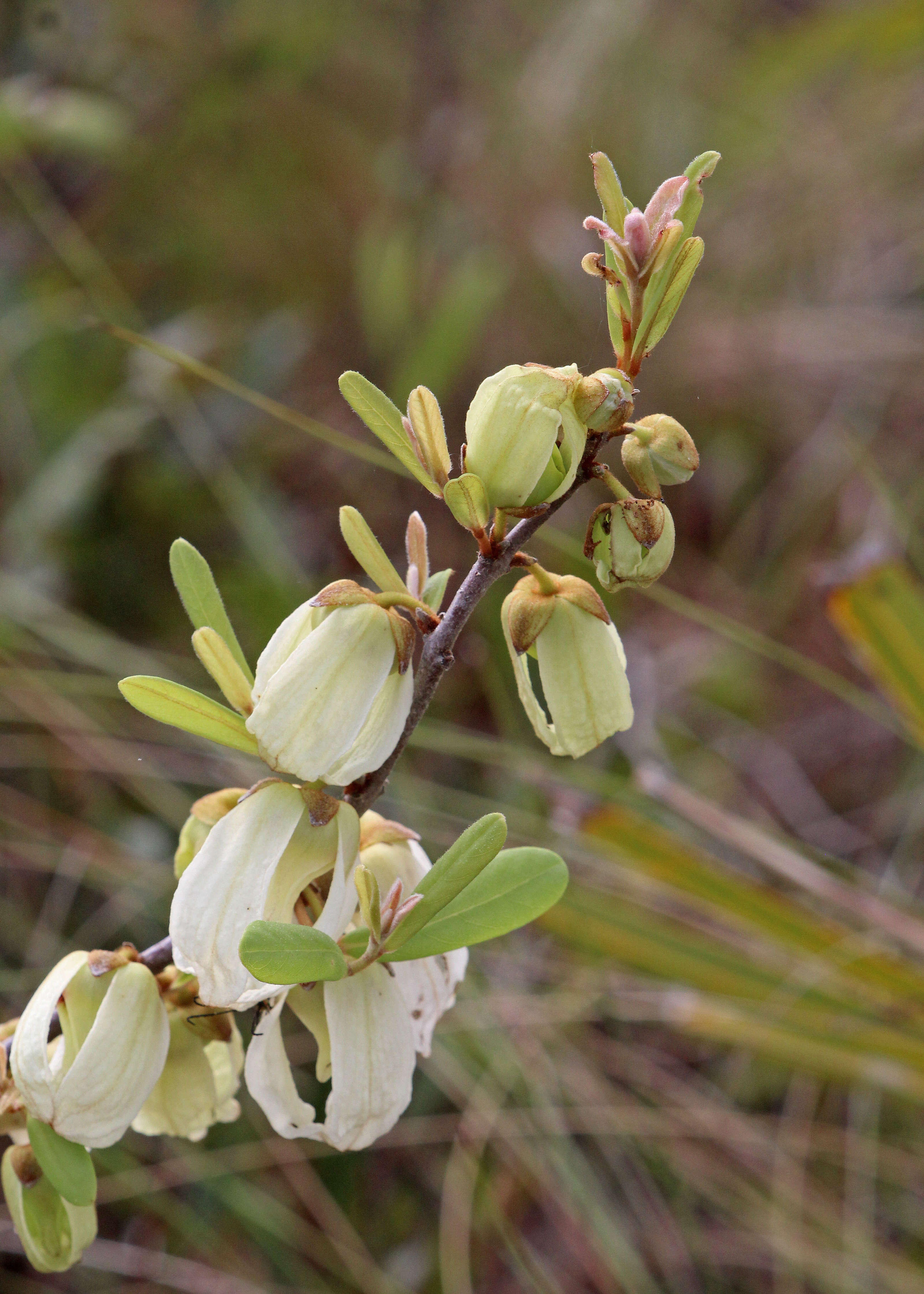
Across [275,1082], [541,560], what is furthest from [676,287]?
[541,560]

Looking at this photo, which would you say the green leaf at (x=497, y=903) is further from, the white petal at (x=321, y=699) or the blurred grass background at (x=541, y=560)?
the blurred grass background at (x=541, y=560)

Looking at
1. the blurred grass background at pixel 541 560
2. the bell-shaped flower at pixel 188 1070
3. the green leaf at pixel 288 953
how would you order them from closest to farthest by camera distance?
the green leaf at pixel 288 953 → the bell-shaped flower at pixel 188 1070 → the blurred grass background at pixel 541 560

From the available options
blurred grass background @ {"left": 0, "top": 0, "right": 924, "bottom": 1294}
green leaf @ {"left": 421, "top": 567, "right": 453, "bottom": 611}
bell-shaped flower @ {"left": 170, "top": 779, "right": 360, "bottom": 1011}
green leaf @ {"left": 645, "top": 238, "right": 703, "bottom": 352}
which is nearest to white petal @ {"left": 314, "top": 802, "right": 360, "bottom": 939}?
bell-shaped flower @ {"left": 170, "top": 779, "right": 360, "bottom": 1011}

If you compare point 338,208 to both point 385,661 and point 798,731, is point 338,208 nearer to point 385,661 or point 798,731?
point 798,731

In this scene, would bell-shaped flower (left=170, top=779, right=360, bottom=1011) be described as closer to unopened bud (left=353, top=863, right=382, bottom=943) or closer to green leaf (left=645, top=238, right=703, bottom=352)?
unopened bud (left=353, top=863, right=382, bottom=943)

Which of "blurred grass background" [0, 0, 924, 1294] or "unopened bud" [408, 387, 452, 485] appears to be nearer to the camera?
"unopened bud" [408, 387, 452, 485]

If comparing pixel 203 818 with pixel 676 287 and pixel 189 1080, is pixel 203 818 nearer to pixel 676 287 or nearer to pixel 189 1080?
pixel 189 1080

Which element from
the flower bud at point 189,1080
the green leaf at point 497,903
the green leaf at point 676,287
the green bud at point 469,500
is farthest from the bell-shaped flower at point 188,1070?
the green leaf at point 676,287

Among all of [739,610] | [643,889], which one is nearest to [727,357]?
[739,610]
